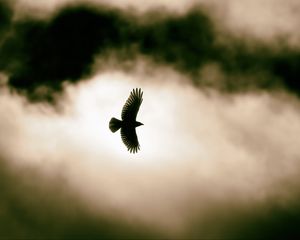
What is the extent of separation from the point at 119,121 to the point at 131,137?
47.5 inches

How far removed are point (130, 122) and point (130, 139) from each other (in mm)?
1177

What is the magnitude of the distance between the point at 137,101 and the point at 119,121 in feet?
4.98

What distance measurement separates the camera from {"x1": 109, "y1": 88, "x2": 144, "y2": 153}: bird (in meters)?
32.3

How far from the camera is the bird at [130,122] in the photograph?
32.3 m

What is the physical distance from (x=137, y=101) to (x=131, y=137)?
2285mm

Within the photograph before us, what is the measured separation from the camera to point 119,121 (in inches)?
1297

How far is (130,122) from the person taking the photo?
3284cm

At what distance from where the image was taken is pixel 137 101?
32.2 metres

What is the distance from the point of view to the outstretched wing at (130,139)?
1310 inches

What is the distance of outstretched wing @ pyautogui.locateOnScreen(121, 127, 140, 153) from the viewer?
33281 mm

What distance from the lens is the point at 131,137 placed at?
3359 centimetres

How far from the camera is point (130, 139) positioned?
33.6 m
